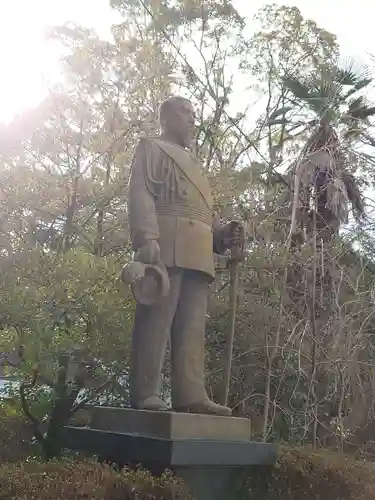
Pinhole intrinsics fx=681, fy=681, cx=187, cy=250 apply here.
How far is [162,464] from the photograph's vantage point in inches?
155

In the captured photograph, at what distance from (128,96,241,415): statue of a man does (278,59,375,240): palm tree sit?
4.47 meters

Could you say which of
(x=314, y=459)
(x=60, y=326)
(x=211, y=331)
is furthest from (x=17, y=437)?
(x=314, y=459)

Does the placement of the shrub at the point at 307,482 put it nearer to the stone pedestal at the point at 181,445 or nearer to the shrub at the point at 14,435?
the stone pedestal at the point at 181,445

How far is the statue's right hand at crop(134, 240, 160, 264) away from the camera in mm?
4453

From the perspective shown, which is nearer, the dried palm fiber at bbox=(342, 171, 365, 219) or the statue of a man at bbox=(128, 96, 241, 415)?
the statue of a man at bbox=(128, 96, 241, 415)

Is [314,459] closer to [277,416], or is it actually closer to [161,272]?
[161,272]

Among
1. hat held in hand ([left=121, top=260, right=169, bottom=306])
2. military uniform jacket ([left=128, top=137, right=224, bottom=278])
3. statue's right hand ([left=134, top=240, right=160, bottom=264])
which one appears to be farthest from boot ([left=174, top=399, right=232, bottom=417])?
statue's right hand ([left=134, top=240, right=160, bottom=264])

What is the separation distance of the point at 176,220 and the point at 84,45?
22.0ft

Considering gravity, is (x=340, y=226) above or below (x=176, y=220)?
above

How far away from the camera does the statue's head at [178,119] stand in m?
5.02

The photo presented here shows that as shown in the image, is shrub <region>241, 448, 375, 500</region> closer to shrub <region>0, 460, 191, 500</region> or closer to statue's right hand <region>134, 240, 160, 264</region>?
shrub <region>0, 460, 191, 500</region>

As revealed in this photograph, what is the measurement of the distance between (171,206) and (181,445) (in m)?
1.65

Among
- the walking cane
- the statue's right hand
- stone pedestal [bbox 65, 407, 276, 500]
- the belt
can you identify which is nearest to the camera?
stone pedestal [bbox 65, 407, 276, 500]

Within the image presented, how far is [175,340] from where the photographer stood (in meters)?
4.73
